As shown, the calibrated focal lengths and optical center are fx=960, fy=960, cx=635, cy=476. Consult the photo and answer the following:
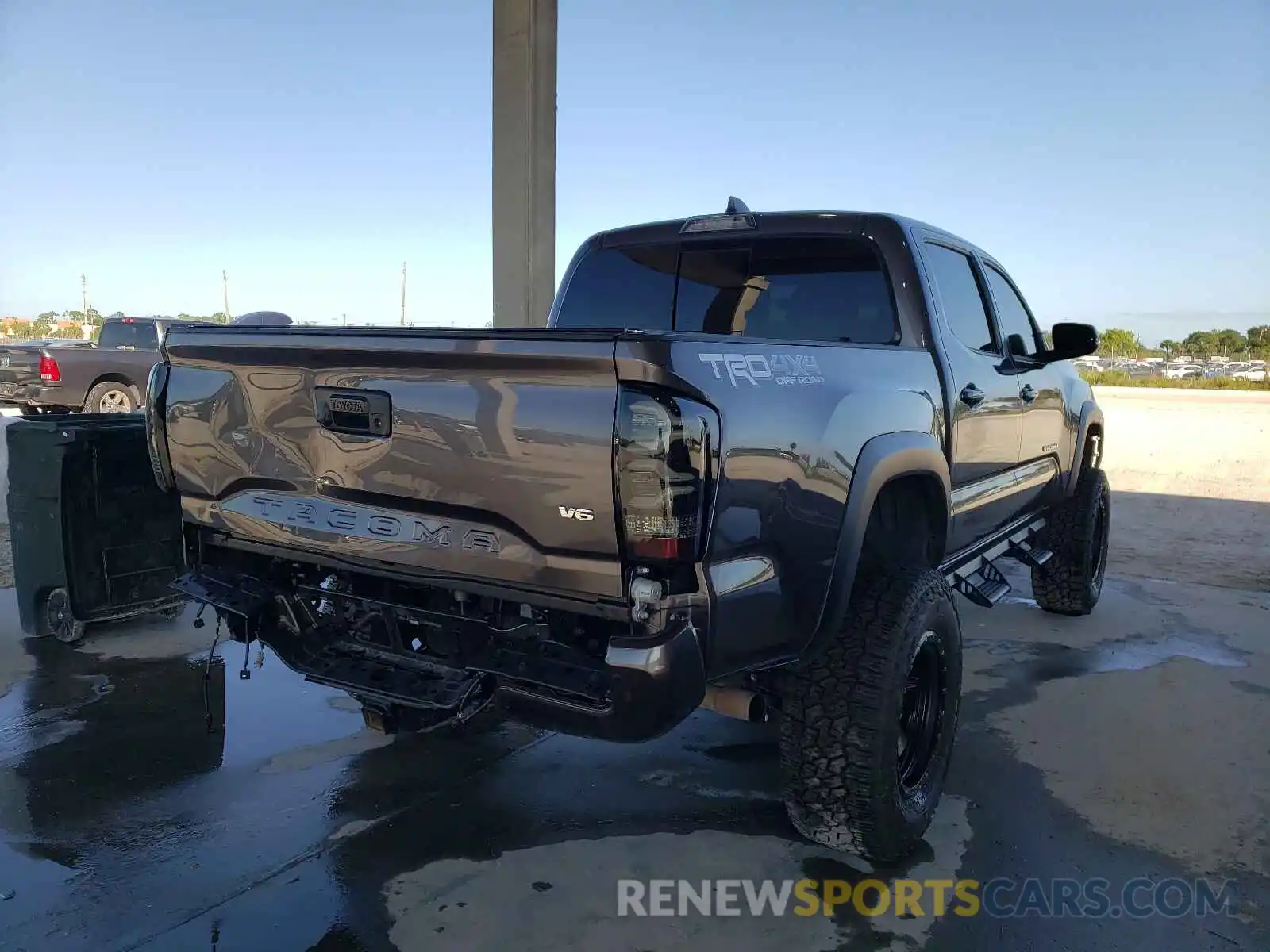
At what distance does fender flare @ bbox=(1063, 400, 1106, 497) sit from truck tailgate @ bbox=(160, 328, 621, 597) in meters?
4.07

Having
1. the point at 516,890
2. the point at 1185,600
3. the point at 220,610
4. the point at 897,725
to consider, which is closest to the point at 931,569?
the point at 897,725

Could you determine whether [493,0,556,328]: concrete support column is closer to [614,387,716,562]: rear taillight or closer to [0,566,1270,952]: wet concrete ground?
[0,566,1270,952]: wet concrete ground

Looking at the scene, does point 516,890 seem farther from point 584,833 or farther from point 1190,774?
point 1190,774

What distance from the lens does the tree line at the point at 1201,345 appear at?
72.0 meters

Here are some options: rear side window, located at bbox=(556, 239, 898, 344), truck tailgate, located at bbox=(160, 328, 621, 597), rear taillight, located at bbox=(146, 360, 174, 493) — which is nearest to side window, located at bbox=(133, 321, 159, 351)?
rear side window, located at bbox=(556, 239, 898, 344)

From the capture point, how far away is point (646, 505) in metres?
2.12

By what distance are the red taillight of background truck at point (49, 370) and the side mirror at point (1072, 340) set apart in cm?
1278

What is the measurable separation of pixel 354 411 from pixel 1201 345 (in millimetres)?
98920

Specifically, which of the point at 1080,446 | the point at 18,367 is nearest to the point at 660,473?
the point at 1080,446

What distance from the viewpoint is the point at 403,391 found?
248 cm

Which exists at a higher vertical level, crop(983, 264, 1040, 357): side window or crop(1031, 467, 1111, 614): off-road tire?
crop(983, 264, 1040, 357): side window

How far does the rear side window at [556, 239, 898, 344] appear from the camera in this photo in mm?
3631

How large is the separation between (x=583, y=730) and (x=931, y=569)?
1474 millimetres

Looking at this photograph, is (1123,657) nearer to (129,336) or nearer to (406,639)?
(406,639)
